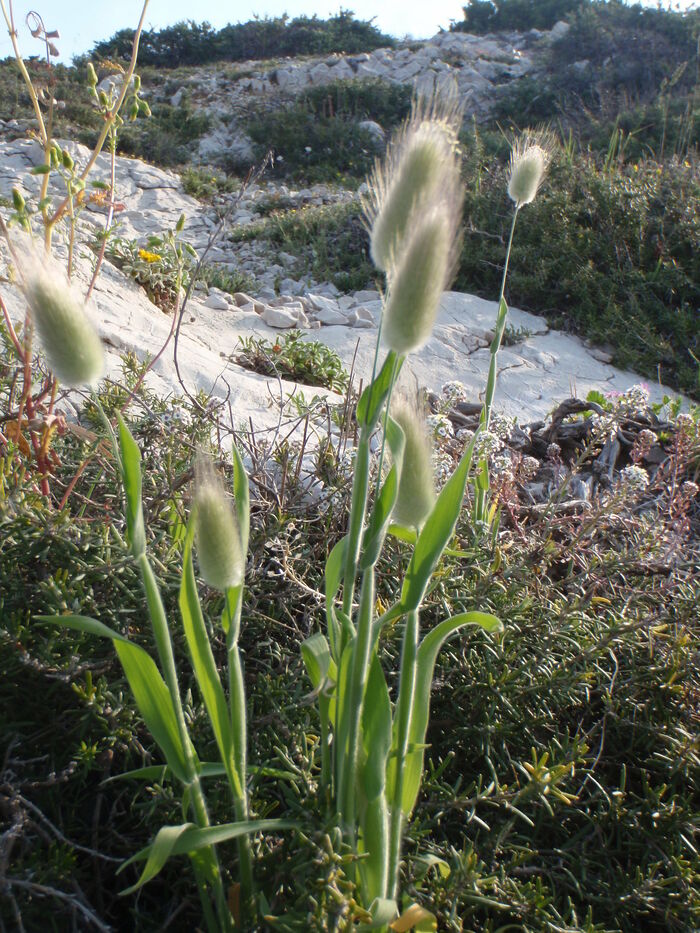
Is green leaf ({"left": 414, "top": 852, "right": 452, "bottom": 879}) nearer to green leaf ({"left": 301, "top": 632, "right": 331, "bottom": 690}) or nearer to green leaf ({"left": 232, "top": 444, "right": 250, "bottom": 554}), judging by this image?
green leaf ({"left": 301, "top": 632, "right": 331, "bottom": 690})

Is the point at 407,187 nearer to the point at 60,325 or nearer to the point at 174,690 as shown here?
the point at 60,325

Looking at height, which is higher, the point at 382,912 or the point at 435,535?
the point at 435,535

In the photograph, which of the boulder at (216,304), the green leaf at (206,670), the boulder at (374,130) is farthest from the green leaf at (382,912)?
the boulder at (374,130)

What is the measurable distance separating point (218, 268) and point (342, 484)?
185 inches

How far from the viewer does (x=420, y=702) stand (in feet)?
3.15

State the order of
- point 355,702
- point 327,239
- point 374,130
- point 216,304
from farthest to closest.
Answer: point 374,130 < point 327,239 < point 216,304 < point 355,702

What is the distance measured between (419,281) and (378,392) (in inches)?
5.6

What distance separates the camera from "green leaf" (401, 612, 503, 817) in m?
0.91

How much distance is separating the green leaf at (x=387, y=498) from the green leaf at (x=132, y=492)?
27 centimetres

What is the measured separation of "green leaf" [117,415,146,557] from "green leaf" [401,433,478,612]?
329mm

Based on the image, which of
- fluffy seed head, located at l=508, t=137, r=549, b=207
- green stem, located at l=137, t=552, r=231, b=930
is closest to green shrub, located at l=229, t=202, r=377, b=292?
fluffy seed head, located at l=508, t=137, r=549, b=207

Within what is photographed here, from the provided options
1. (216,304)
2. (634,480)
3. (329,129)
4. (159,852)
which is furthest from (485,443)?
(329,129)

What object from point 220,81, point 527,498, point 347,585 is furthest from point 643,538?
point 220,81

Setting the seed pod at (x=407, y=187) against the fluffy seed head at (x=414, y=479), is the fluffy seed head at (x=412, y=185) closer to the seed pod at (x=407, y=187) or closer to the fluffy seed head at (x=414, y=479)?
the seed pod at (x=407, y=187)
